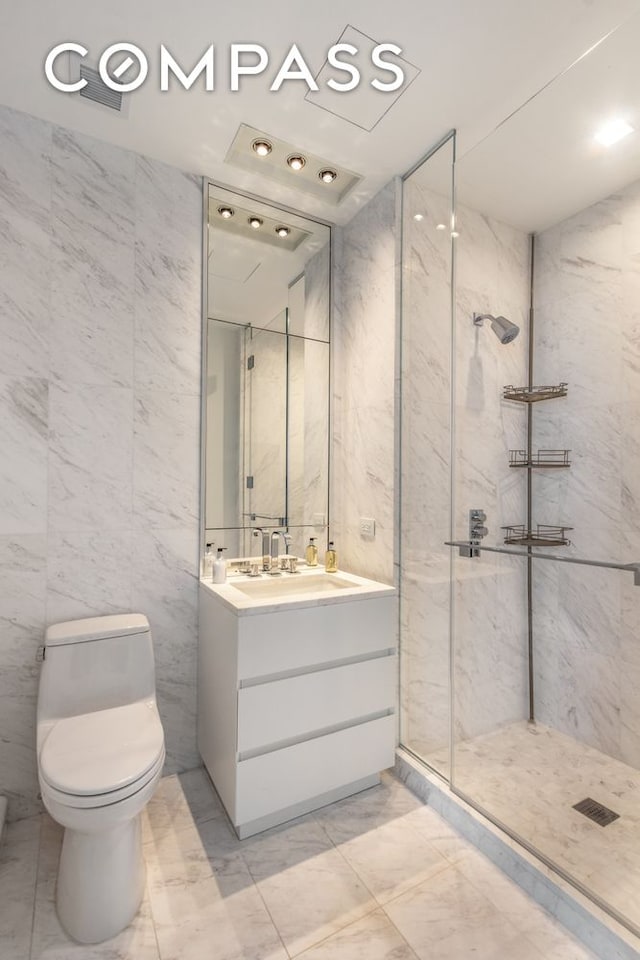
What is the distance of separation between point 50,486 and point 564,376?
1.91 metres

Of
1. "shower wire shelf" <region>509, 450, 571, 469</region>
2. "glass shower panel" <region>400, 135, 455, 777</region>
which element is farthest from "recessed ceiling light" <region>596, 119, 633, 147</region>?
"shower wire shelf" <region>509, 450, 571, 469</region>

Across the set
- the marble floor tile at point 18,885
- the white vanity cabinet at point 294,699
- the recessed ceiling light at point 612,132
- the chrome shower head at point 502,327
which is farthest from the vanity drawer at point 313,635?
the recessed ceiling light at point 612,132

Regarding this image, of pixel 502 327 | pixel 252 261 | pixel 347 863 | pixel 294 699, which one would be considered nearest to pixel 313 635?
pixel 294 699

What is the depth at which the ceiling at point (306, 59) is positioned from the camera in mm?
1332

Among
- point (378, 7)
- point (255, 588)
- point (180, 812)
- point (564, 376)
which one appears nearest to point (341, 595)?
point (255, 588)

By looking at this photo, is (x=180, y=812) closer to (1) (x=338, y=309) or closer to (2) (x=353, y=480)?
(2) (x=353, y=480)

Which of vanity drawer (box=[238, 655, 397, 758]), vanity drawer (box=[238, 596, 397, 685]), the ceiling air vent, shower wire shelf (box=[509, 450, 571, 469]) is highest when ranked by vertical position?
the ceiling air vent

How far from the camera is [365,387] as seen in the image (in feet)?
7.30

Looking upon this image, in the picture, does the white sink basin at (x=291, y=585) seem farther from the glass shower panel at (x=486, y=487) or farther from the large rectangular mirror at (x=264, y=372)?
the glass shower panel at (x=486, y=487)

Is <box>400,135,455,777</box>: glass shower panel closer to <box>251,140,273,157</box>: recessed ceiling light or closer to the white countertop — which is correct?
the white countertop

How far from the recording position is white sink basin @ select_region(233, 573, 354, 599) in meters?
1.98

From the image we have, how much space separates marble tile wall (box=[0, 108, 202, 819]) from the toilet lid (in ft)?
1.20

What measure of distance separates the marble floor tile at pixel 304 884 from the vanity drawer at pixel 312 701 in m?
0.33

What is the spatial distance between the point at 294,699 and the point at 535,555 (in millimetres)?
1007
